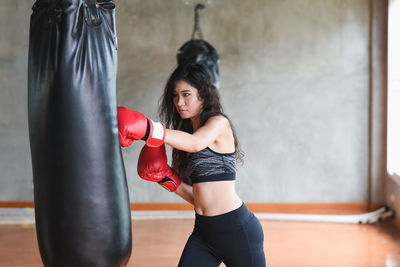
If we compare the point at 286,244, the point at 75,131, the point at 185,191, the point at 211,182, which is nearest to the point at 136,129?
the point at 75,131

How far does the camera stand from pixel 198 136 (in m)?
1.68

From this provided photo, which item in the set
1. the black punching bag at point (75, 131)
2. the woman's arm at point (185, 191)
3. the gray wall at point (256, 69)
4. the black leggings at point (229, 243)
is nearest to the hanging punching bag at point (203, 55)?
the gray wall at point (256, 69)

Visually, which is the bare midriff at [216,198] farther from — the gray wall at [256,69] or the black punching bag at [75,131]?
the gray wall at [256,69]

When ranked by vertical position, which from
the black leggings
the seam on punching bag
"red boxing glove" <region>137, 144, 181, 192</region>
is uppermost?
the seam on punching bag

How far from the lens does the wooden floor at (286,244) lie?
3471 millimetres

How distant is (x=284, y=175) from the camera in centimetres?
528

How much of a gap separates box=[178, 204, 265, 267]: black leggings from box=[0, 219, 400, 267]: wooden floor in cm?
167

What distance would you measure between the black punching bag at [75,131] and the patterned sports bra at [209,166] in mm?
466

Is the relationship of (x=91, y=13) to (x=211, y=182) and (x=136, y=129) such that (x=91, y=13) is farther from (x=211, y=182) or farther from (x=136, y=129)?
(x=211, y=182)

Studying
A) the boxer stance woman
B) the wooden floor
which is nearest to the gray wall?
the wooden floor

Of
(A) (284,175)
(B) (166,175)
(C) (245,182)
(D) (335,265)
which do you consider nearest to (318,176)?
(A) (284,175)

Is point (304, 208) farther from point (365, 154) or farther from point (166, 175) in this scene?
point (166, 175)

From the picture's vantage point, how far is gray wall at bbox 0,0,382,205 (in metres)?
5.19

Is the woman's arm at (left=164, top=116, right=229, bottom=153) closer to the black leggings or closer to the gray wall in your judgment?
the black leggings
